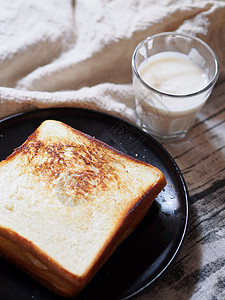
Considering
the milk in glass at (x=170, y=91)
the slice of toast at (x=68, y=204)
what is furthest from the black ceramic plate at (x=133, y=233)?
the milk in glass at (x=170, y=91)

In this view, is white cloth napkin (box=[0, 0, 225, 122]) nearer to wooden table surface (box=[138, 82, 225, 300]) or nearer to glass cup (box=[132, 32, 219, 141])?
glass cup (box=[132, 32, 219, 141])

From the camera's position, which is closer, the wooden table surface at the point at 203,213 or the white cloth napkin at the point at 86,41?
the wooden table surface at the point at 203,213

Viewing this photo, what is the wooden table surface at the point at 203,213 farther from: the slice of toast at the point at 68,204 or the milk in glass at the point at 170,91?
the slice of toast at the point at 68,204

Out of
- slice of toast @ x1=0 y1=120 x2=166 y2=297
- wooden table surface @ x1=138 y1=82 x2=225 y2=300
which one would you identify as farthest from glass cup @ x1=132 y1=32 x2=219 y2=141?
slice of toast @ x1=0 y1=120 x2=166 y2=297

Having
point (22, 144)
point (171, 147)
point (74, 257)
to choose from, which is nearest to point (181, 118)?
point (171, 147)

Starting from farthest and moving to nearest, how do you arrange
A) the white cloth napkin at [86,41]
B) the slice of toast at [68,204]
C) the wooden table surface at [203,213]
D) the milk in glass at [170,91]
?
the white cloth napkin at [86,41], the milk in glass at [170,91], the wooden table surface at [203,213], the slice of toast at [68,204]

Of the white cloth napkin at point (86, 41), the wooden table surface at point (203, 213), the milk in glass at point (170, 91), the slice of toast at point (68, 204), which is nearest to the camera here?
the slice of toast at point (68, 204)
